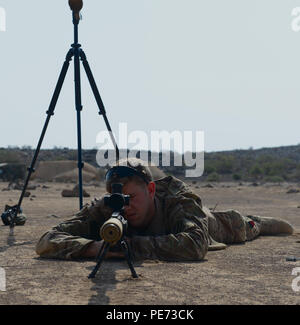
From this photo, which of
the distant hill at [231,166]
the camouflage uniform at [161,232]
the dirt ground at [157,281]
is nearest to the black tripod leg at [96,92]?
the camouflage uniform at [161,232]

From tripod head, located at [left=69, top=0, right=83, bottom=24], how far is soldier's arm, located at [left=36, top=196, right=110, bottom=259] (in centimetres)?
263

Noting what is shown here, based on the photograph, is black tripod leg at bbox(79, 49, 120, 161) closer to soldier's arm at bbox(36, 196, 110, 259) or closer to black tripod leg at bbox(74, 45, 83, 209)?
black tripod leg at bbox(74, 45, 83, 209)

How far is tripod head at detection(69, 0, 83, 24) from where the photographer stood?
672 cm

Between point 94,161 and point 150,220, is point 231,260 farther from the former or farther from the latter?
point 94,161

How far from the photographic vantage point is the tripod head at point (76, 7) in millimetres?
6719

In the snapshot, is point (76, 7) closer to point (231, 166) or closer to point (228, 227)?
point (228, 227)

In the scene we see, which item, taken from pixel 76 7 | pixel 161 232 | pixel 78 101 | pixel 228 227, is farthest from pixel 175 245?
→ pixel 76 7

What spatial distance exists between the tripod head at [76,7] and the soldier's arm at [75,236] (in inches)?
104

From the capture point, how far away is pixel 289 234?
7.19 m

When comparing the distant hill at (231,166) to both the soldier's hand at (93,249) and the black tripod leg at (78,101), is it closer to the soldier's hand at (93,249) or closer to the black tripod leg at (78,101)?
the black tripod leg at (78,101)

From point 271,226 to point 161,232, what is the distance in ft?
7.98

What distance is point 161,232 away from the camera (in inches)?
198

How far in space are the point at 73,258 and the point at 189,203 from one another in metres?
1.12
